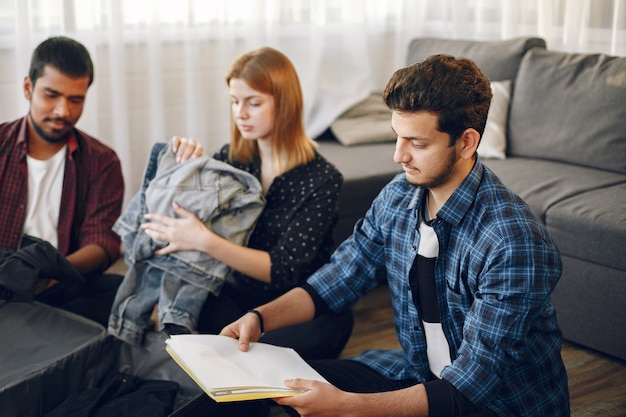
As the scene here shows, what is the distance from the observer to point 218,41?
348 cm

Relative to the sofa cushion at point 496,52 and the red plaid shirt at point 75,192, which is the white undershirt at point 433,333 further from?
the sofa cushion at point 496,52

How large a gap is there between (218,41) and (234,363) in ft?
7.18

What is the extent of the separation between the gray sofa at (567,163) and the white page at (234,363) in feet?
3.98

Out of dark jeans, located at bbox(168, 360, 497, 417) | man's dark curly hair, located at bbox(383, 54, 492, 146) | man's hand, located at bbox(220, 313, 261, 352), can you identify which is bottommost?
dark jeans, located at bbox(168, 360, 497, 417)

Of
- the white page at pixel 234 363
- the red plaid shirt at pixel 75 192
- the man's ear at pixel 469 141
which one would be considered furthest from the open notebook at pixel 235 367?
the red plaid shirt at pixel 75 192

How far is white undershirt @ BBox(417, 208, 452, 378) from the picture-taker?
5.48 ft

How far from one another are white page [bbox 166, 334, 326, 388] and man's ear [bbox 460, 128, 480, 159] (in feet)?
1.75

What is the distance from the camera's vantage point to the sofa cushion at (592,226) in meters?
2.43

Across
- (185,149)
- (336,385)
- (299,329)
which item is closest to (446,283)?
(336,385)

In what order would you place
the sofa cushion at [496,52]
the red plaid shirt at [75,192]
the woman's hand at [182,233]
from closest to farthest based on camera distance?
the woman's hand at [182,233], the red plaid shirt at [75,192], the sofa cushion at [496,52]

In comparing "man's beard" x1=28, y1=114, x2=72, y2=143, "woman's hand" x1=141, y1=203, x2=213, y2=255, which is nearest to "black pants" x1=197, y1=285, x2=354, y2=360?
"woman's hand" x1=141, y1=203, x2=213, y2=255

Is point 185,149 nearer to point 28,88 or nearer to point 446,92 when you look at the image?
point 28,88

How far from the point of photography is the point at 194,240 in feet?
6.82

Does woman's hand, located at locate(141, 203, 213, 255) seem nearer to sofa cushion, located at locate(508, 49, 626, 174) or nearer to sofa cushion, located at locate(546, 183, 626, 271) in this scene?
sofa cushion, located at locate(546, 183, 626, 271)
